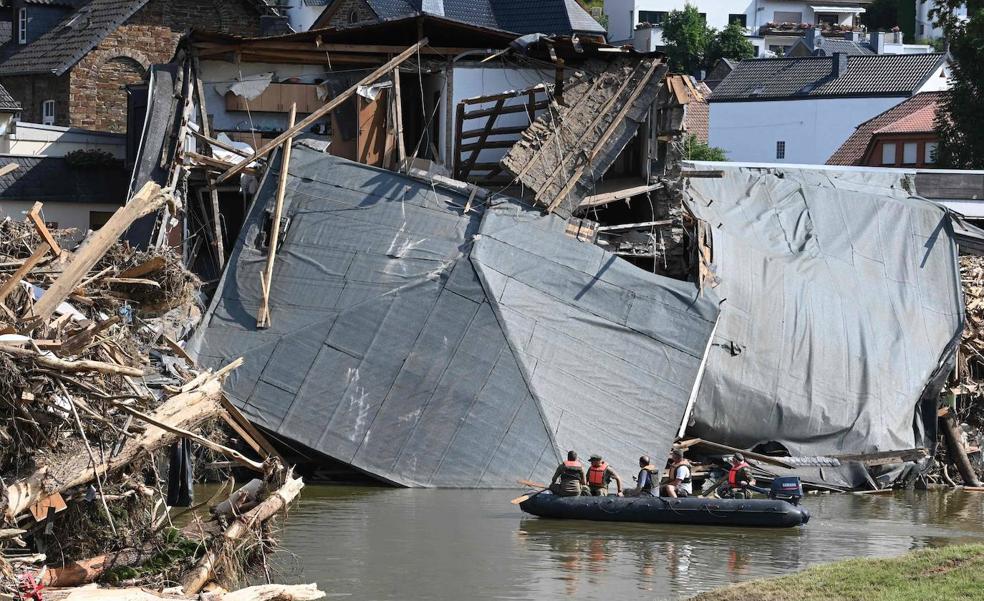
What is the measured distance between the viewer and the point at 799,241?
31484 mm

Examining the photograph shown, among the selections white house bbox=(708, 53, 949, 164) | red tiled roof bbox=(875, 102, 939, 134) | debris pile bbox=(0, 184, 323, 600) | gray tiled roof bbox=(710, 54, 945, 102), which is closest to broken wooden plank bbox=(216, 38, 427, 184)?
debris pile bbox=(0, 184, 323, 600)

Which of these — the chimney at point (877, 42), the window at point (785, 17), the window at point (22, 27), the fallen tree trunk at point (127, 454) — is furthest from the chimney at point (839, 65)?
the fallen tree trunk at point (127, 454)

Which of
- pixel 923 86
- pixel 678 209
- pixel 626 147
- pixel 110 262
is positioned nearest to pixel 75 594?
pixel 110 262

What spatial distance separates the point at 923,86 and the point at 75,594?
6214 cm

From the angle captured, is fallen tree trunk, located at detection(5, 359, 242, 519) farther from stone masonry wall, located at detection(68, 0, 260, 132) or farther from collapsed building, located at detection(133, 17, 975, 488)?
stone masonry wall, located at detection(68, 0, 260, 132)

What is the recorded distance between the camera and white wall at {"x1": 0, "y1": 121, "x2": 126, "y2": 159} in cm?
3934

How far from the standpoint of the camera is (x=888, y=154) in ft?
205

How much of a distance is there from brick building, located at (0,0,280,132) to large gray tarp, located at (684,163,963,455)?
78.1 feet

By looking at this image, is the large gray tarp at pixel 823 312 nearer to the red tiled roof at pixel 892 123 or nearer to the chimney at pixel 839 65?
the red tiled roof at pixel 892 123

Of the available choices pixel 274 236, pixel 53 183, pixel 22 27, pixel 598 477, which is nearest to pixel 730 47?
pixel 22 27

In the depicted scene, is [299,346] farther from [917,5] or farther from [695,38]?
[917,5]

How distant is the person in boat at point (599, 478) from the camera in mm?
23484

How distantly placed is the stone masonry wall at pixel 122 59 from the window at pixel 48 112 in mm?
1441

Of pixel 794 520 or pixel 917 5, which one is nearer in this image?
pixel 794 520
